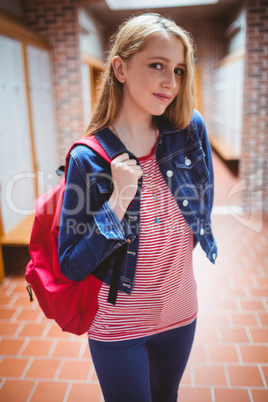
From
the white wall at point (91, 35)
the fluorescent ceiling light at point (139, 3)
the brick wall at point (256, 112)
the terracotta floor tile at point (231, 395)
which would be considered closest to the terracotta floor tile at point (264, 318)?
the terracotta floor tile at point (231, 395)

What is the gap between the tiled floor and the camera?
2322 mm

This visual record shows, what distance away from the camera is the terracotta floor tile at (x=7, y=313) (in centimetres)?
320

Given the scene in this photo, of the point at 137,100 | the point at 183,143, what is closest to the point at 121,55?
the point at 137,100

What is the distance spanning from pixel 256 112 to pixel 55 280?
488 cm

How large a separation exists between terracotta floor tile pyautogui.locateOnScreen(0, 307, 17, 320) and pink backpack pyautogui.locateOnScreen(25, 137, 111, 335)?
7.06 ft

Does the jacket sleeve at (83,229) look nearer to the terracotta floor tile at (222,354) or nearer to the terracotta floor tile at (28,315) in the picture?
the terracotta floor tile at (222,354)

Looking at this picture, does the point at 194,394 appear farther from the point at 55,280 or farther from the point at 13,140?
the point at 13,140

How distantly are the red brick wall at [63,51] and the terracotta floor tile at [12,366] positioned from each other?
3.42 m

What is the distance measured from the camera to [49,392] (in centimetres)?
232

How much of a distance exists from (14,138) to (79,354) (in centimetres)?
262

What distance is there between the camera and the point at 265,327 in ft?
9.63

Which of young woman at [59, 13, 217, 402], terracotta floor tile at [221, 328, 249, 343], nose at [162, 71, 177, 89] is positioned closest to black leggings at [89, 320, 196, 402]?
young woman at [59, 13, 217, 402]

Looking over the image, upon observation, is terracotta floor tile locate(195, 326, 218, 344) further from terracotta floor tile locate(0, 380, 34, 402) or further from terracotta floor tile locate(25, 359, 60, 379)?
terracotta floor tile locate(0, 380, 34, 402)

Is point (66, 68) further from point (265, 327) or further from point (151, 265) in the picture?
point (151, 265)
